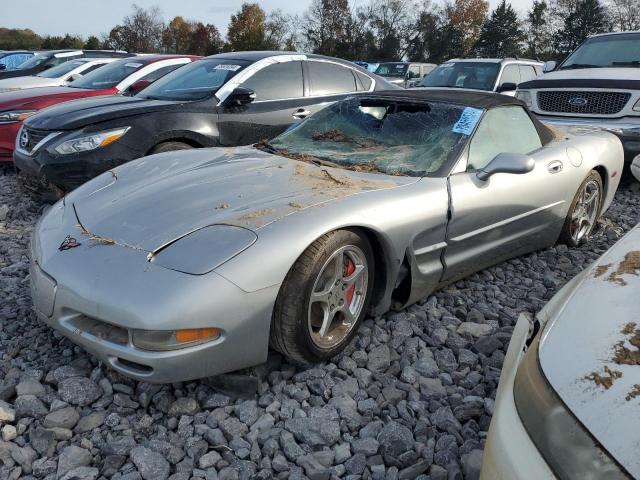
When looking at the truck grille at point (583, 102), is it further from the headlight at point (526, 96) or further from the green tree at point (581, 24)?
the green tree at point (581, 24)

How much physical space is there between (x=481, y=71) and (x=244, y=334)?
7907 millimetres

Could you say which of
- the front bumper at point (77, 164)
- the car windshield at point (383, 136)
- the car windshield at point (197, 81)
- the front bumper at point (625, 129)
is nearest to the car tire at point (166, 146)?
the front bumper at point (77, 164)

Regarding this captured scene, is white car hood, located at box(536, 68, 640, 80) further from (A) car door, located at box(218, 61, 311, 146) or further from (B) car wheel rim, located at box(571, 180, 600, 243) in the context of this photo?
(A) car door, located at box(218, 61, 311, 146)

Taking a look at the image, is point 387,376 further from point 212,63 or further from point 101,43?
point 101,43

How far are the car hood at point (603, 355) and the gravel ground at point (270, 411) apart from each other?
81 cm

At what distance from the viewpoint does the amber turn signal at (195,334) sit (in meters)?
2.12

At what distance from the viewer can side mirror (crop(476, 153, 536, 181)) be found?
9.73ft

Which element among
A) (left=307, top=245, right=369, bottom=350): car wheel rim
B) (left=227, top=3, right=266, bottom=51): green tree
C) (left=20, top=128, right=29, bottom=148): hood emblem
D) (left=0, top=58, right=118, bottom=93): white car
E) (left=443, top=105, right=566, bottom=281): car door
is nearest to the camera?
(left=307, top=245, right=369, bottom=350): car wheel rim

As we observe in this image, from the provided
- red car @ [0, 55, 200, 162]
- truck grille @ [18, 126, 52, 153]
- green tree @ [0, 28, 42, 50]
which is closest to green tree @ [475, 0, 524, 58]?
green tree @ [0, 28, 42, 50]

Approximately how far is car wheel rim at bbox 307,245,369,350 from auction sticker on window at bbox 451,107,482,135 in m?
1.15

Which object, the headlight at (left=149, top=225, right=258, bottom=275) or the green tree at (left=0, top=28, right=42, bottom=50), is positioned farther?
the green tree at (left=0, top=28, right=42, bottom=50)

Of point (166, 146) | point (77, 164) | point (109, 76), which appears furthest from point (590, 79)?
point (109, 76)

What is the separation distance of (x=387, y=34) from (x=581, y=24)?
15.8 metres

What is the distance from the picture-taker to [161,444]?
2092mm
